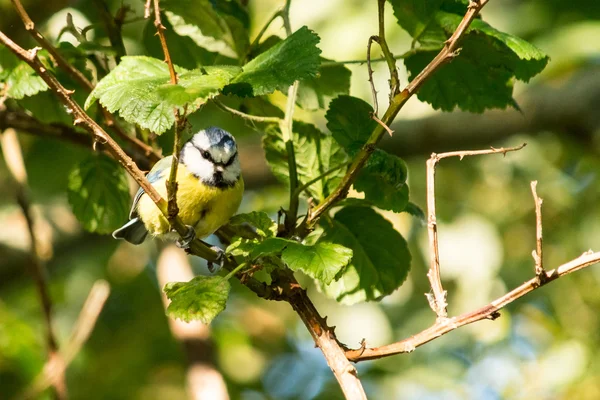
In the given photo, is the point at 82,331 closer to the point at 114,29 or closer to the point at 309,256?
the point at 114,29

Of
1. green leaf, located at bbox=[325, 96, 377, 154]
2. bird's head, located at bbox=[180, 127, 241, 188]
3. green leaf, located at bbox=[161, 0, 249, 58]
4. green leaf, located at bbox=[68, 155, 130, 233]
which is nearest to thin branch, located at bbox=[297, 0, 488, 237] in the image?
green leaf, located at bbox=[325, 96, 377, 154]

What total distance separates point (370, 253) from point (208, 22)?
63 cm

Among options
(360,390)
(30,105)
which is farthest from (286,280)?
(30,105)

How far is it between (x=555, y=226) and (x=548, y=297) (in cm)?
43

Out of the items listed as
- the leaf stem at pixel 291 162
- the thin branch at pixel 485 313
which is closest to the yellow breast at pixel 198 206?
the leaf stem at pixel 291 162

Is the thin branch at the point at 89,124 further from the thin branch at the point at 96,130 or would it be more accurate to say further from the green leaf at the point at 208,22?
the green leaf at the point at 208,22

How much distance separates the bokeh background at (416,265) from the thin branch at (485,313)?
1767mm

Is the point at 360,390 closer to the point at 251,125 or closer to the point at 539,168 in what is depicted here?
the point at 251,125

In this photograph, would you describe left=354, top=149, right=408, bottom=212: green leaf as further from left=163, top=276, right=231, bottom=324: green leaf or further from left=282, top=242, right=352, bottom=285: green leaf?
left=163, top=276, right=231, bottom=324: green leaf

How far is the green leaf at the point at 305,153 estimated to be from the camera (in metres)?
1.75

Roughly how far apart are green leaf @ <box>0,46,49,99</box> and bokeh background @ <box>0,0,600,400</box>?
110cm

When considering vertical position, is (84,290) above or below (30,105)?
above

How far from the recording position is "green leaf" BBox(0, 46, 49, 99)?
67.6 inches

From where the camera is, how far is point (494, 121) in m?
3.55
